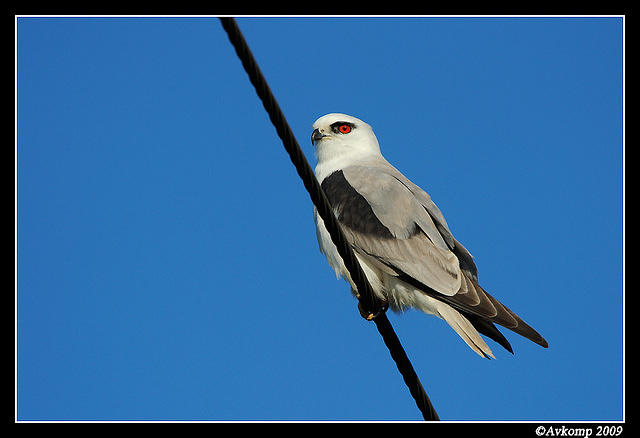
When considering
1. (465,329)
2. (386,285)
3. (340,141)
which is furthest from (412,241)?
(340,141)

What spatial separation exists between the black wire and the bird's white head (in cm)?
184

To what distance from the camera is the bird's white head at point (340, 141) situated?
231 inches

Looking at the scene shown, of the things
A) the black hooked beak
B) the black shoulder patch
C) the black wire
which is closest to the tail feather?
the black wire

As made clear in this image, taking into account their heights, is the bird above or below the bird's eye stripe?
below

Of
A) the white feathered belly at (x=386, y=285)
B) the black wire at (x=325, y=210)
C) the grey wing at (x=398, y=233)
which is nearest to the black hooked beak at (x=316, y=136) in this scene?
the grey wing at (x=398, y=233)

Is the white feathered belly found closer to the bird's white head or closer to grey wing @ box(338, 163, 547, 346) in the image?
grey wing @ box(338, 163, 547, 346)

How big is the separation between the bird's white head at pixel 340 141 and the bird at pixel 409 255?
53 centimetres

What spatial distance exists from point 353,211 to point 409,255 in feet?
1.84

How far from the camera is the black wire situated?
2439 mm

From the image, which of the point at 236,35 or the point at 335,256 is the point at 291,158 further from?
the point at 335,256

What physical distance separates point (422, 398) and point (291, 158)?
A: 1.50 metres

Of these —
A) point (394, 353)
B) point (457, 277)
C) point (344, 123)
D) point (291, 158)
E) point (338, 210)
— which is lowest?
point (394, 353)
